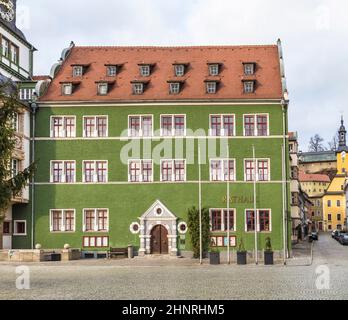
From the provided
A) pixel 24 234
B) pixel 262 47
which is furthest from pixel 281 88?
pixel 24 234

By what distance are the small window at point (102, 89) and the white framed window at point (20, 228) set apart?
1052cm

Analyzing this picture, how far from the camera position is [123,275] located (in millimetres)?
32156

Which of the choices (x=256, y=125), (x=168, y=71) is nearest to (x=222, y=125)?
(x=256, y=125)

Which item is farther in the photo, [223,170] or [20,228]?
[20,228]

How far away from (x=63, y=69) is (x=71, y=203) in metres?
10.5

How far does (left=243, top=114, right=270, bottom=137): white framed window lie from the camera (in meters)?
49.5

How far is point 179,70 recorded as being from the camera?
172 ft

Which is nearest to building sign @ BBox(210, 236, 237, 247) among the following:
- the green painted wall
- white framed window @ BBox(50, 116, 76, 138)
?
the green painted wall

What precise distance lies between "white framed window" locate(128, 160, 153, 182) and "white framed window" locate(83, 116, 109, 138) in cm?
297

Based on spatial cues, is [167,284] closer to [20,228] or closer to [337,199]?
[20,228]

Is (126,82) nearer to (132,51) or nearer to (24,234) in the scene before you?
(132,51)

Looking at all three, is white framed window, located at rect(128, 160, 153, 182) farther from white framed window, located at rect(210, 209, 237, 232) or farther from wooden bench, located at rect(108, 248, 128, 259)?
white framed window, located at rect(210, 209, 237, 232)

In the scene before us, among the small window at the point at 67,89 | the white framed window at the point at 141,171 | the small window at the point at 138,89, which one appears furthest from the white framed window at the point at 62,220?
the small window at the point at 138,89

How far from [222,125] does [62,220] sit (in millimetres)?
12954
